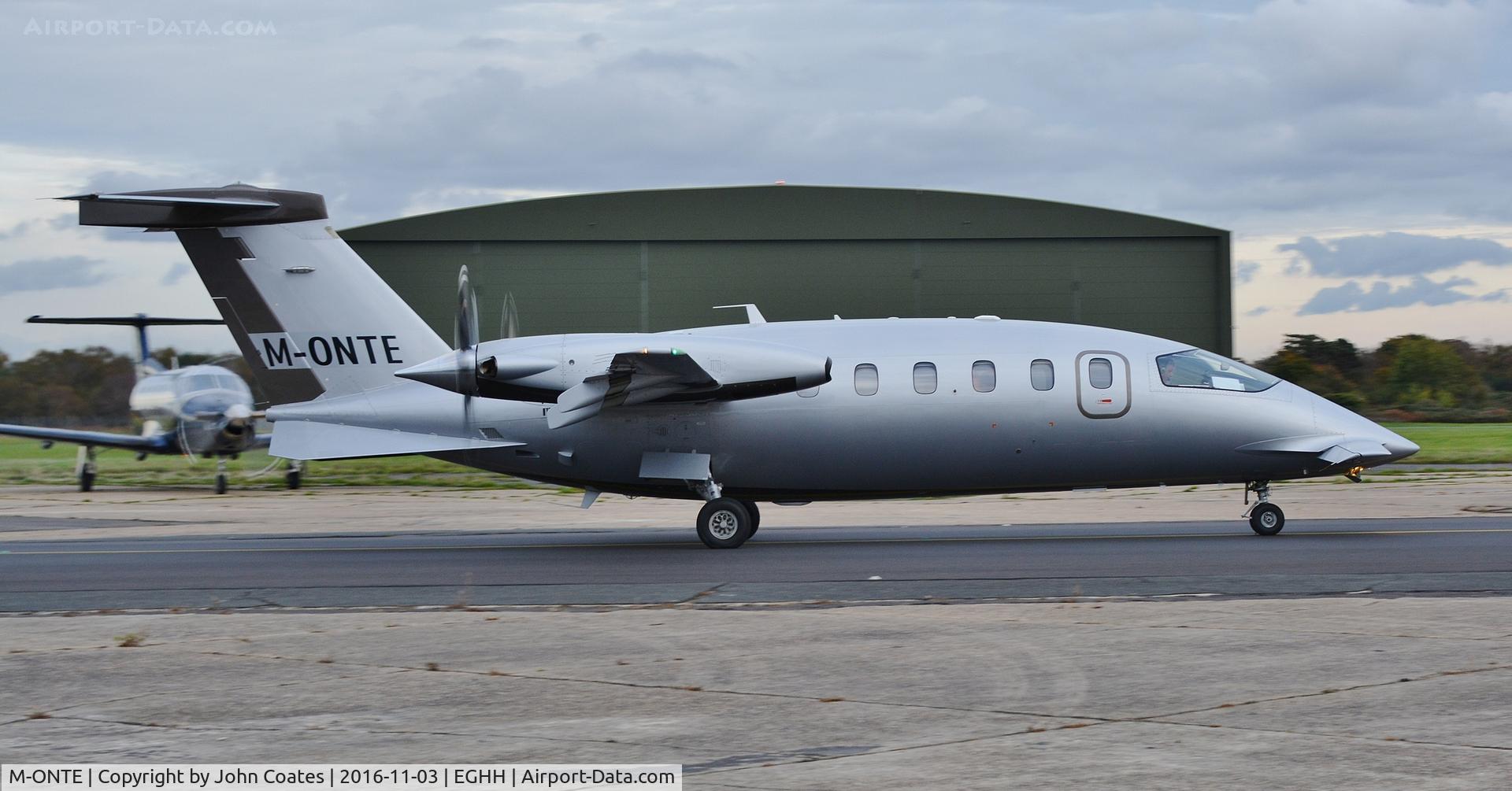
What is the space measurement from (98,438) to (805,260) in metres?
17.2

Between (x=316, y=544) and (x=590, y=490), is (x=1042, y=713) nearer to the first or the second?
(x=590, y=490)

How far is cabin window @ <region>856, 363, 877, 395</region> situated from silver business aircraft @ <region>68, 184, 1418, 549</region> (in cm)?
2

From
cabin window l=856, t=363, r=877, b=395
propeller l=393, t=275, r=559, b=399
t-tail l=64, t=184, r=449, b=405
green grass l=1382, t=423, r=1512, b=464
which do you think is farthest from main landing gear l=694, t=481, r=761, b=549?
green grass l=1382, t=423, r=1512, b=464

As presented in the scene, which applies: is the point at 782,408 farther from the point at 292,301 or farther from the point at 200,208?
the point at 200,208

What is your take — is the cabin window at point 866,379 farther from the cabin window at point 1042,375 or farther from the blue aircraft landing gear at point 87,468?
the blue aircraft landing gear at point 87,468

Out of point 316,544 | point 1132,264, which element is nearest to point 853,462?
point 316,544

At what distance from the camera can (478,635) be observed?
360 inches

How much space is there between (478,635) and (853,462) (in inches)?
292

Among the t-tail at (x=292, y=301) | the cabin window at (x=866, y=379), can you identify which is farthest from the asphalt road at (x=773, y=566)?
the t-tail at (x=292, y=301)

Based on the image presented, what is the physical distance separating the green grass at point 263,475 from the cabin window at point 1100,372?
13.6 meters

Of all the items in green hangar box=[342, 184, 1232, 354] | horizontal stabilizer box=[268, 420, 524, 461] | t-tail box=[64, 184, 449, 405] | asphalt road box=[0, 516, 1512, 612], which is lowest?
asphalt road box=[0, 516, 1512, 612]

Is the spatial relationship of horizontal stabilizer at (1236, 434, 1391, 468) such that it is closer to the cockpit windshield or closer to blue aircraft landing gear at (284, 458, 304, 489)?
the cockpit windshield

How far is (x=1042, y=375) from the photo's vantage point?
15906mm

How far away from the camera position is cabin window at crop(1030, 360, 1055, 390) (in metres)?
15.8
